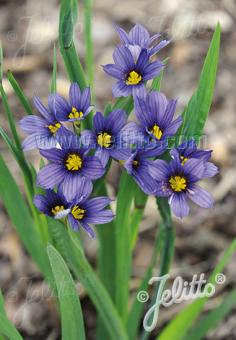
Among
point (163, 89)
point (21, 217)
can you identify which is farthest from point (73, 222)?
point (163, 89)

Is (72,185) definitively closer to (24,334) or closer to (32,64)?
(24,334)

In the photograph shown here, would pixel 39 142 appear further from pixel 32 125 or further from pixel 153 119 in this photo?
pixel 153 119

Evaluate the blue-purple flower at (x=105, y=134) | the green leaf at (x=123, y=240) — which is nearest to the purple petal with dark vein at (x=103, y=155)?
the blue-purple flower at (x=105, y=134)

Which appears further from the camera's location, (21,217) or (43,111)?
(21,217)

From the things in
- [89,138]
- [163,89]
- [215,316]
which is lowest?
[215,316]

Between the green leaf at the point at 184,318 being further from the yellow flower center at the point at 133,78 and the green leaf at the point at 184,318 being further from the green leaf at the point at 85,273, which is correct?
the yellow flower center at the point at 133,78

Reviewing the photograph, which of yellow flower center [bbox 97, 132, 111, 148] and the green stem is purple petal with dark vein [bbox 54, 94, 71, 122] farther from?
the green stem
